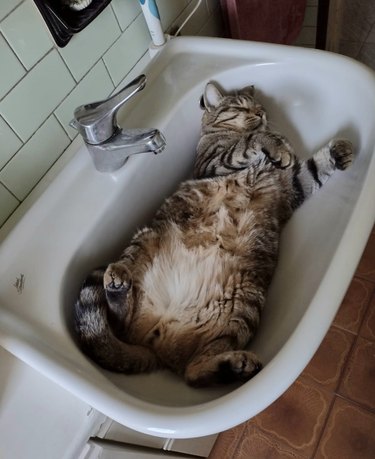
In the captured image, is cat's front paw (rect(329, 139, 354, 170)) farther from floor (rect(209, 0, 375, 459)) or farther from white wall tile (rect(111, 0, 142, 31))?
floor (rect(209, 0, 375, 459))

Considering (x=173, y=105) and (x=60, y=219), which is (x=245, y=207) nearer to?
(x=173, y=105)

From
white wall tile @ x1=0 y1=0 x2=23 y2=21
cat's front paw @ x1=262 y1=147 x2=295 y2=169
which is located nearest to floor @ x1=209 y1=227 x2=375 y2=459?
cat's front paw @ x1=262 y1=147 x2=295 y2=169

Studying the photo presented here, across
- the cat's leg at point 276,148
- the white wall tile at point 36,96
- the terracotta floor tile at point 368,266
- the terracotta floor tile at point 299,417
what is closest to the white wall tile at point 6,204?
the white wall tile at point 36,96

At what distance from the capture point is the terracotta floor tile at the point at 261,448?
125 centimetres

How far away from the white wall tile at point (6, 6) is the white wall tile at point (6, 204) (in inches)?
12.5

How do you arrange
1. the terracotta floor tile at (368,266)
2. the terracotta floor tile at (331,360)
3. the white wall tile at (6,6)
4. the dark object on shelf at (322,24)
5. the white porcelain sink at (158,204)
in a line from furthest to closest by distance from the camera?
1. the dark object on shelf at (322,24)
2. the terracotta floor tile at (368,266)
3. the terracotta floor tile at (331,360)
4. the white wall tile at (6,6)
5. the white porcelain sink at (158,204)

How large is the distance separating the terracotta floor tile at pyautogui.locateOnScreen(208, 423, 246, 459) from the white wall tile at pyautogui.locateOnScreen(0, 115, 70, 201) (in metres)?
1.02

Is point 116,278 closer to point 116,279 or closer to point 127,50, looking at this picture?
point 116,279

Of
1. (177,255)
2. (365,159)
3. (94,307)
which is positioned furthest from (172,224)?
(365,159)

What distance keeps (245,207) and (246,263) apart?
0.16 meters

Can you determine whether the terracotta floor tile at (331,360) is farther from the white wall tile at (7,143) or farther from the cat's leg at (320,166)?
the white wall tile at (7,143)

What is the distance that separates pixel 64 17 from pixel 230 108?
468mm

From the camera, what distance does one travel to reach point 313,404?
1.31m

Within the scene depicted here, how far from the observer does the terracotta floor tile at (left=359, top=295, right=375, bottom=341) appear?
139cm
